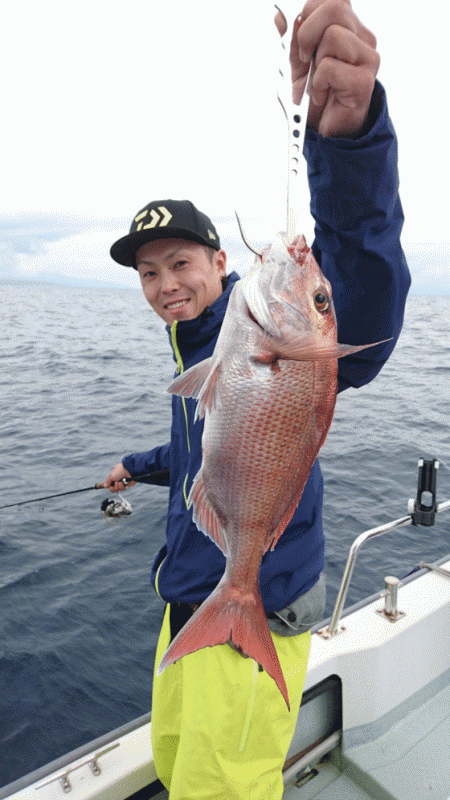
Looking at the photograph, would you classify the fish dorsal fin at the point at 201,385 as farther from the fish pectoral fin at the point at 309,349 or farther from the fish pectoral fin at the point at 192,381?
the fish pectoral fin at the point at 309,349

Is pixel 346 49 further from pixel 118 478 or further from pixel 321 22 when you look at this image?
pixel 118 478

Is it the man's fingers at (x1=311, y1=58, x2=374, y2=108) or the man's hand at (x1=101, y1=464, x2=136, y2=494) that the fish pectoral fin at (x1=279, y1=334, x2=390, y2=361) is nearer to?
the man's fingers at (x1=311, y1=58, x2=374, y2=108)

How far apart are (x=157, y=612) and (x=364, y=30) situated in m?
4.79

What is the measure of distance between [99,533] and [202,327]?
→ 473 cm

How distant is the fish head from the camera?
54.8 inches

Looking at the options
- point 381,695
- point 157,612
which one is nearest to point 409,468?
point 157,612

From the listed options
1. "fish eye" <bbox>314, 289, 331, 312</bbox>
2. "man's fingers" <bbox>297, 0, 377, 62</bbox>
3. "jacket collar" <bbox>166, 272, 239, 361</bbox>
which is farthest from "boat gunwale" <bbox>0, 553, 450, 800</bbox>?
"man's fingers" <bbox>297, 0, 377, 62</bbox>

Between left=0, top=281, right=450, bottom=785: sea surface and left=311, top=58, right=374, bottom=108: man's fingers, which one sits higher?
left=311, top=58, right=374, bottom=108: man's fingers

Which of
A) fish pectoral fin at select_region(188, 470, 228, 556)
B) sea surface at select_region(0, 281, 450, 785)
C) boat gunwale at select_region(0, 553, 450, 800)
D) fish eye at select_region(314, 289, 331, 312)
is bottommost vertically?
sea surface at select_region(0, 281, 450, 785)

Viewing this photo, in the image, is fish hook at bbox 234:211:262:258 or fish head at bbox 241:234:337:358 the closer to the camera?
fish hook at bbox 234:211:262:258

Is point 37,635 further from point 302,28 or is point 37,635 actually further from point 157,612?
point 302,28

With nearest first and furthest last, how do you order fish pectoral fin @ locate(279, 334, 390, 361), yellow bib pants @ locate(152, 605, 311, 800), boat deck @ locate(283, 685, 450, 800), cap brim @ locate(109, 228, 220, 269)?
fish pectoral fin @ locate(279, 334, 390, 361) < yellow bib pants @ locate(152, 605, 311, 800) < cap brim @ locate(109, 228, 220, 269) < boat deck @ locate(283, 685, 450, 800)

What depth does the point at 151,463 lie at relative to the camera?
3.01 metres

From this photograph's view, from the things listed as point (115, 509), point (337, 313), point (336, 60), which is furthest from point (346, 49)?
point (115, 509)
